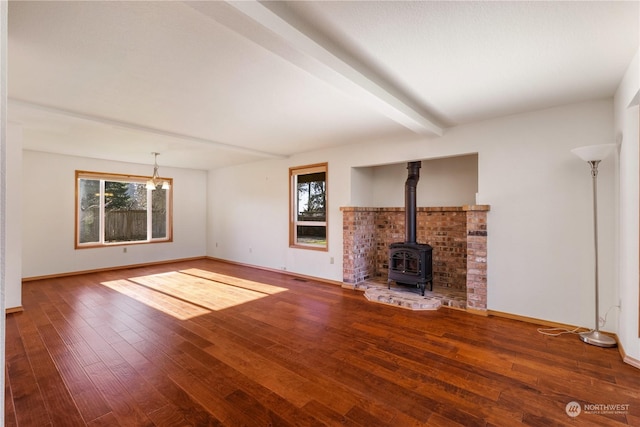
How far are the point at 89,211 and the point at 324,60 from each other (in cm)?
665

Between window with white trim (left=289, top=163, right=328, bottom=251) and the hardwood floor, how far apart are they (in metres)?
1.88

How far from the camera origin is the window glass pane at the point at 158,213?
23.8 feet

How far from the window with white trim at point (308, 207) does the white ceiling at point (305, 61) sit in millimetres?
1810

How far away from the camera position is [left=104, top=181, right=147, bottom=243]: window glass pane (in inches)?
259

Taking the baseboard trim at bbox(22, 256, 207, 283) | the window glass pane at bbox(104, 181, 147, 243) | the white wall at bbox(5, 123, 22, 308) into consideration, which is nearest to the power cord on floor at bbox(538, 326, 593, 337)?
the white wall at bbox(5, 123, 22, 308)

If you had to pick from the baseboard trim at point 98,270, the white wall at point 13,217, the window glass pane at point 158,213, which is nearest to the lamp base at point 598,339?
the white wall at point 13,217

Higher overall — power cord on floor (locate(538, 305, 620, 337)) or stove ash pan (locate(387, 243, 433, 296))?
stove ash pan (locate(387, 243, 433, 296))

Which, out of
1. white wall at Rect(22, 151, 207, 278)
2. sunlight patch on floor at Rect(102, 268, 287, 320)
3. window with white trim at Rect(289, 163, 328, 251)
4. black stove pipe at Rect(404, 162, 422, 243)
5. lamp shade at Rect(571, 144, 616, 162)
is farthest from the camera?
window with white trim at Rect(289, 163, 328, 251)

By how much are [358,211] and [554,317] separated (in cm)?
296

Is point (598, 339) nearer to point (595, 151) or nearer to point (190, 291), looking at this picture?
point (595, 151)

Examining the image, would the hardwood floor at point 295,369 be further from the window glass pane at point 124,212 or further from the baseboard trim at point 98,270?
the window glass pane at point 124,212

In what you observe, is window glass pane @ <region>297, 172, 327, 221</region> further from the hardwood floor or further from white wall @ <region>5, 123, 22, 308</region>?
white wall @ <region>5, 123, 22, 308</region>

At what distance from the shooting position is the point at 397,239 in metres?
5.41

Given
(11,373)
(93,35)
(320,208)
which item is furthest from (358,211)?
(11,373)
